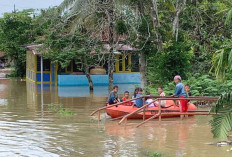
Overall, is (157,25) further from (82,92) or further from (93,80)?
(93,80)

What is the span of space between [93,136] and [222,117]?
4674 millimetres

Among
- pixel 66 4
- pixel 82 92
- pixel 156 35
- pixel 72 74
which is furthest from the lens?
pixel 72 74

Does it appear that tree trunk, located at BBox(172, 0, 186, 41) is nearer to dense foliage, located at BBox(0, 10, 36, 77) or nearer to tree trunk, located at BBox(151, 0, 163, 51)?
tree trunk, located at BBox(151, 0, 163, 51)

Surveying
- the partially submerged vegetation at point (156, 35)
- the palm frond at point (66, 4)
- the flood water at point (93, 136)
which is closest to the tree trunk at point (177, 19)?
the partially submerged vegetation at point (156, 35)

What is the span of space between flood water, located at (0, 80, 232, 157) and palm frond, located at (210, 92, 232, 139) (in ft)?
3.59

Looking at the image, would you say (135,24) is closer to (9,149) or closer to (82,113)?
(82,113)

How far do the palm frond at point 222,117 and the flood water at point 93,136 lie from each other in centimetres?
109

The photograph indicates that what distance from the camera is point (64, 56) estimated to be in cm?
2959

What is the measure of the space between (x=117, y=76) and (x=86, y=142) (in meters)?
24.4

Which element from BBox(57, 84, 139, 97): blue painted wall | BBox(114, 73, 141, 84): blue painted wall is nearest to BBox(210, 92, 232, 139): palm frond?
BBox(57, 84, 139, 97): blue painted wall

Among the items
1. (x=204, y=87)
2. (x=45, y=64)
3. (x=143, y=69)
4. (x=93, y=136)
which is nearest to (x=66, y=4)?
(x=143, y=69)

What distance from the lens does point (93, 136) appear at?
530 inches

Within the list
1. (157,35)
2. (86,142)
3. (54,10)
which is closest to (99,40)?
(54,10)

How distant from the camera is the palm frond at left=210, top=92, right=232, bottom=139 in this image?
953 cm
